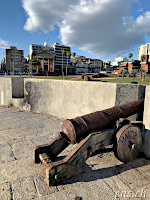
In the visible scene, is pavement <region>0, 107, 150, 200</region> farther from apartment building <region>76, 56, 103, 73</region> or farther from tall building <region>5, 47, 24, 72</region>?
tall building <region>5, 47, 24, 72</region>

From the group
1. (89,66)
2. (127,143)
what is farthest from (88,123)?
(89,66)

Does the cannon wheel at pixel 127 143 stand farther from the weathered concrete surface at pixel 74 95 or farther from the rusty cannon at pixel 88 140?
the weathered concrete surface at pixel 74 95

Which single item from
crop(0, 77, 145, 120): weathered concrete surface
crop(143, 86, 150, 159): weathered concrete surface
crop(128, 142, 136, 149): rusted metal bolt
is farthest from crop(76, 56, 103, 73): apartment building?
crop(128, 142, 136, 149): rusted metal bolt

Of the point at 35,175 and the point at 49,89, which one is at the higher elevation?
the point at 49,89

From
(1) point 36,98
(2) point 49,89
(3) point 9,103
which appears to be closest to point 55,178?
(2) point 49,89

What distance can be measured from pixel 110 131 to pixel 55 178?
1.19 m

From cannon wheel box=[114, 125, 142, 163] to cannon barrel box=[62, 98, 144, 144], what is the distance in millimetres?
280

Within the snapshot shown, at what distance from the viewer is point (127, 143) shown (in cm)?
290

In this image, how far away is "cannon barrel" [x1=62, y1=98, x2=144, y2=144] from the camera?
8.56 ft

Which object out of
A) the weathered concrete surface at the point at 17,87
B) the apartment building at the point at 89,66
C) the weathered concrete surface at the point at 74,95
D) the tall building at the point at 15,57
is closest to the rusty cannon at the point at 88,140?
the weathered concrete surface at the point at 74,95

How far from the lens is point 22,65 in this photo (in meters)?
111

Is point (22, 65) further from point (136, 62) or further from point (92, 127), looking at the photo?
point (92, 127)

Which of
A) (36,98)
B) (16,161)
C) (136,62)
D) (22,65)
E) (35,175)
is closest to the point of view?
(35,175)

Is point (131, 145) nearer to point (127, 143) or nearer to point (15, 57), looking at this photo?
point (127, 143)
